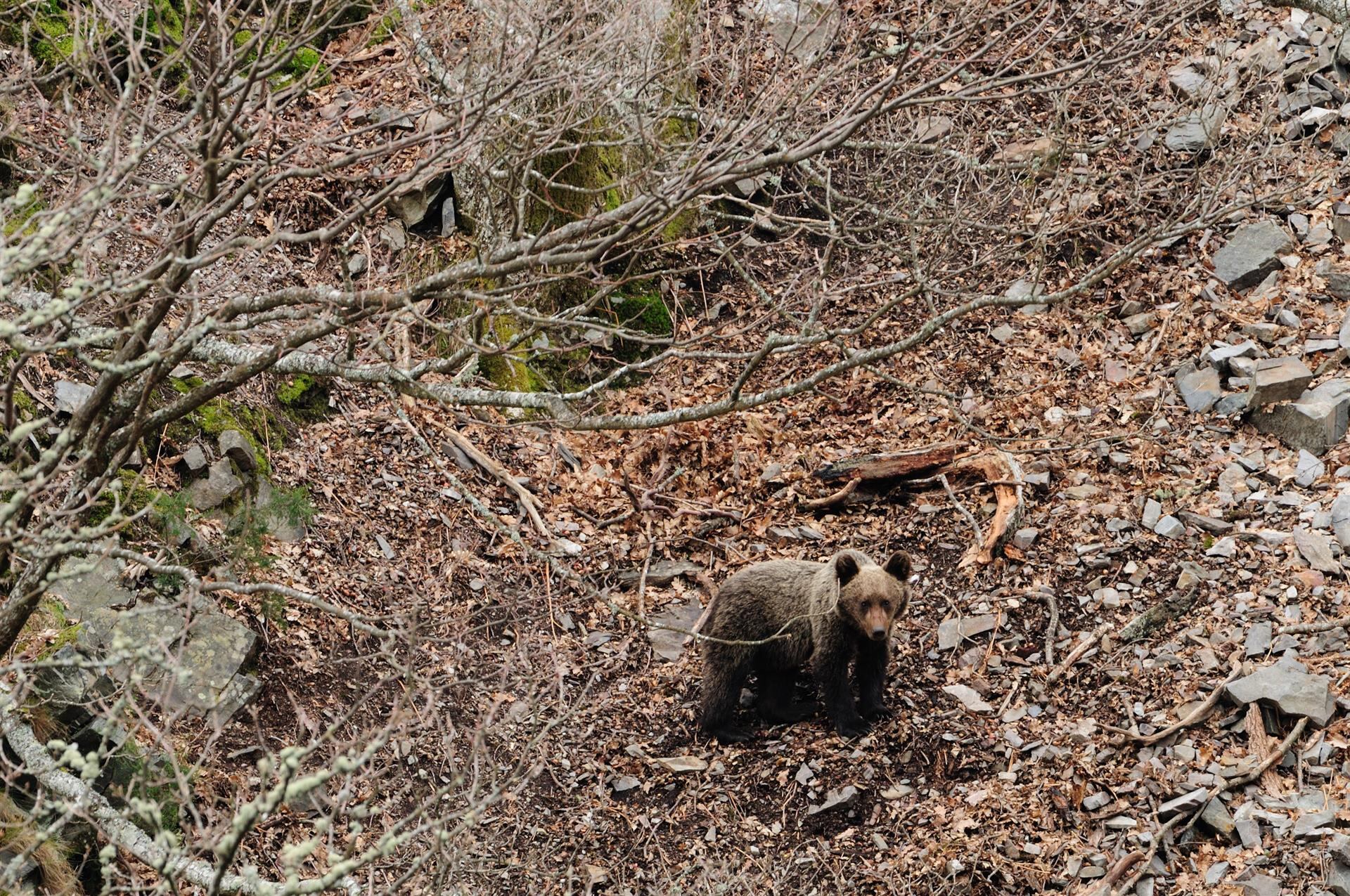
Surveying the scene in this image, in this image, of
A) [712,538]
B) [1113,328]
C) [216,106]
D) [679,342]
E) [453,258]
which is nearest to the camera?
[216,106]

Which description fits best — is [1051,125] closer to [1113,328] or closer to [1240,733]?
[1113,328]

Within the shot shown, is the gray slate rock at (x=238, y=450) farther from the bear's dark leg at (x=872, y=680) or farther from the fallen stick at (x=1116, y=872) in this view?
the fallen stick at (x=1116, y=872)

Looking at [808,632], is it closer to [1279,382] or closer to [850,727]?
[850,727]

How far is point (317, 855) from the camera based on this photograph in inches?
248

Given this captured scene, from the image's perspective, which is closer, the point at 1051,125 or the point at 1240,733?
the point at 1240,733

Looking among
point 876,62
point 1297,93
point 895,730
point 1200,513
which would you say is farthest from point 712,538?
point 1297,93

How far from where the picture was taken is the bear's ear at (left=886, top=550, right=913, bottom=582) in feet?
22.1

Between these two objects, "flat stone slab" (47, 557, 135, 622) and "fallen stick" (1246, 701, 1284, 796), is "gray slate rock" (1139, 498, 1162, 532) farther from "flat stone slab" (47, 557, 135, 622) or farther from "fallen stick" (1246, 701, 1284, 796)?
"flat stone slab" (47, 557, 135, 622)

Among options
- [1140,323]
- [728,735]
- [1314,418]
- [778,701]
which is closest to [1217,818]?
[778,701]

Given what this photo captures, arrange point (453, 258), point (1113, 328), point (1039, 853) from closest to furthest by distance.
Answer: point (1039, 853) < point (1113, 328) < point (453, 258)

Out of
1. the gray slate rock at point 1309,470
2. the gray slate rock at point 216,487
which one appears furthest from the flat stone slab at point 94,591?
the gray slate rock at point 1309,470

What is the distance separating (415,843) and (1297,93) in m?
8.99

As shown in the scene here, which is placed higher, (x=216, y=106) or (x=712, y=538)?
(x=216, y=106)

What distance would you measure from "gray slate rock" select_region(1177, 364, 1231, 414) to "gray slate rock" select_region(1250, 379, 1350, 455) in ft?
1.34
